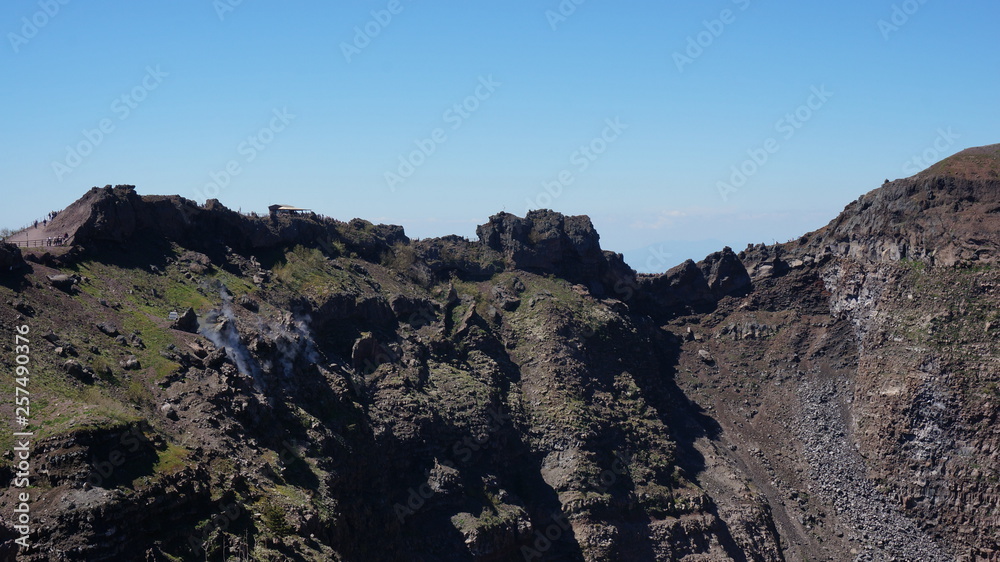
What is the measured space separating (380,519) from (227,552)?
60.8 feet

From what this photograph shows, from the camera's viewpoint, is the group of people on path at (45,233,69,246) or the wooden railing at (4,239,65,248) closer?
the wooden railing at (4,239,65,248)

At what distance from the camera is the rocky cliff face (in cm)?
4350

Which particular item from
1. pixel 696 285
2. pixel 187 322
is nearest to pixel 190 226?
pixel 187 322

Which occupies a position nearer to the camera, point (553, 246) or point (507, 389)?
point (507, 389)

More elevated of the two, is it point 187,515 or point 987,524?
point 187,515

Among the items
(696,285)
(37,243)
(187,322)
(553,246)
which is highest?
(37,243)

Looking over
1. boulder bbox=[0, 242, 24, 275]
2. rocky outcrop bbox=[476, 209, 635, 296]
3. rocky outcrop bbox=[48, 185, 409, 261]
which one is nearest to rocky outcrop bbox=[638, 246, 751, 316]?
rocky outcrop bbox=[476, 209, 635, 296]

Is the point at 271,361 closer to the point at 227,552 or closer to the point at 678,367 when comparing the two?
the point at 227,552

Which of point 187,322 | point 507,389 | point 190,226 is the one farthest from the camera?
point 507,389

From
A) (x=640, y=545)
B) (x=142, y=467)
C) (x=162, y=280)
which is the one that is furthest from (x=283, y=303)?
(x=640, y=545)

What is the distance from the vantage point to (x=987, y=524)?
219ft

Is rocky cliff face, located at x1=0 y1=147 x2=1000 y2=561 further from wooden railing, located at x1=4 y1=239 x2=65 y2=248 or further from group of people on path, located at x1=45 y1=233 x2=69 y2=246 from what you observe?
wooden railing, located at x1=4 y1=239 x2=65 y2=248

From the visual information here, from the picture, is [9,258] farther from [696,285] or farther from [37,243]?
[696,285]

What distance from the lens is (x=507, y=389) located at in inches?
3108
